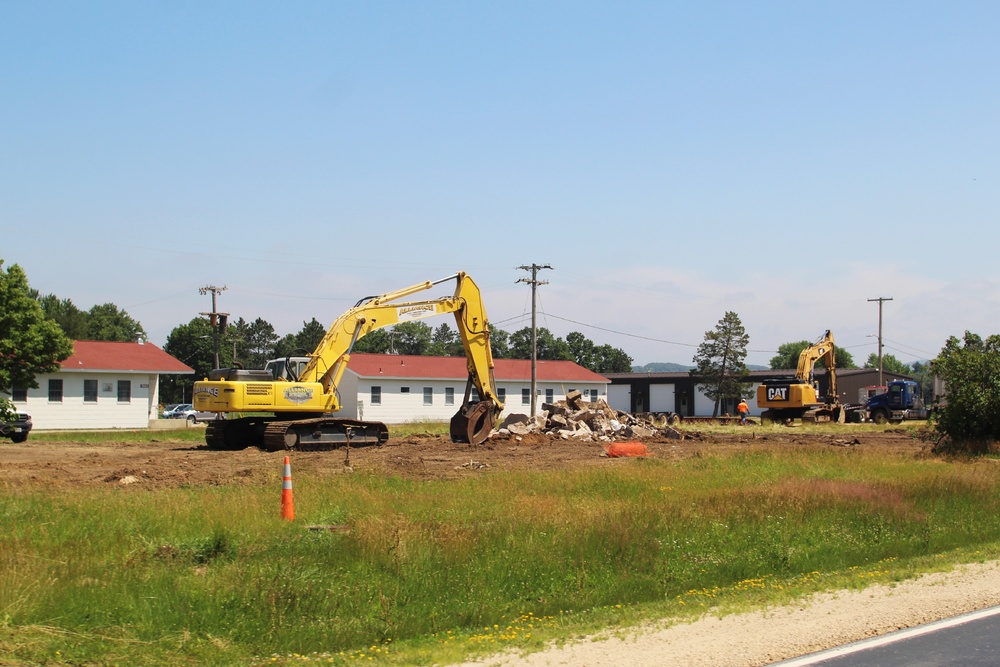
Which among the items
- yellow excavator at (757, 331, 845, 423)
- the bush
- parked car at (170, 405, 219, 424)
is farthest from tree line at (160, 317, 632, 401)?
the bush

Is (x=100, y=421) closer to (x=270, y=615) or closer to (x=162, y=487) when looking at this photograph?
(x=162, y=487)

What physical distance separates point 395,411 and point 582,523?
4935 centimetres

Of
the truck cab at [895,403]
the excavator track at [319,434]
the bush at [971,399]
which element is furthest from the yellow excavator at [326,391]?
the truck cab at [895,403]

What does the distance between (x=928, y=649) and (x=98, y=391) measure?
47.7 meters

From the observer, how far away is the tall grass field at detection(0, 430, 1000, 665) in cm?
798

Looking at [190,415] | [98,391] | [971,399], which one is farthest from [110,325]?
[971,399]

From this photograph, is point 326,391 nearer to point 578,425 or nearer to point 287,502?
point 578,425

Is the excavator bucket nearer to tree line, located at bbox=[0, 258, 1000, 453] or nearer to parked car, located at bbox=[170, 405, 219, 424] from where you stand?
tree line, located at bbox=[0, 258, 1000, 453]

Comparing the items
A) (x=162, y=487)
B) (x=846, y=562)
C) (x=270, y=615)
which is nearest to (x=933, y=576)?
(x=846, y=562)

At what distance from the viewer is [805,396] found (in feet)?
174

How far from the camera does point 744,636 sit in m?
8.06

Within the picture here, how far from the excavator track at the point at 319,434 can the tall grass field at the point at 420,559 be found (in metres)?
11.8

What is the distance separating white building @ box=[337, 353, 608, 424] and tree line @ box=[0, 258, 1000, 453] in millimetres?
9961

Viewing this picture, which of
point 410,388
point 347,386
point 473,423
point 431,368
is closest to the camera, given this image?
point 473,423
